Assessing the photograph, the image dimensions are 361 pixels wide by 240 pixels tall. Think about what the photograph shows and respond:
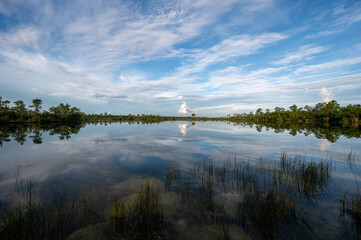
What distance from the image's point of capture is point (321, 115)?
85.8 metres

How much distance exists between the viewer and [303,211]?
15.8ft

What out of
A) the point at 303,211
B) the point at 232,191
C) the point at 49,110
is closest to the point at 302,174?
the point at 303,211

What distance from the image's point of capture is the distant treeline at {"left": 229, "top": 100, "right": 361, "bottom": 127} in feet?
221

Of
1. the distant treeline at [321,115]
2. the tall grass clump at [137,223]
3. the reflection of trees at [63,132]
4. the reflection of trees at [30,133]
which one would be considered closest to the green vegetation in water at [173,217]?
the tall grass clump at [137,223]

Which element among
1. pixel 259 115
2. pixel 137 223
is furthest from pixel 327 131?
pixel 259 115

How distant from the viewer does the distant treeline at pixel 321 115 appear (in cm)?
6731

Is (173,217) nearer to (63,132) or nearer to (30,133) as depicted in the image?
(63,132)

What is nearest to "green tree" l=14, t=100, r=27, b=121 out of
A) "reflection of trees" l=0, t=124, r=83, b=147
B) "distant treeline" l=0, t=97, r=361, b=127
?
"distant treeline" l=0, t=97, r=361, b=127

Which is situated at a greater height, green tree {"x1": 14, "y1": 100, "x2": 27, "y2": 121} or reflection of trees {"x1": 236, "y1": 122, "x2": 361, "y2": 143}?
green tree {"x1": 14, "y1": 100, "x2": 27, "y2": 121}

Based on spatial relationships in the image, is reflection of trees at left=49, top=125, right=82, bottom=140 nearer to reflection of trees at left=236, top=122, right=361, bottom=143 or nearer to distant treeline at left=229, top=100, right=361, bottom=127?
reflection of trees at left=236, top=122, right=361, bottom=143

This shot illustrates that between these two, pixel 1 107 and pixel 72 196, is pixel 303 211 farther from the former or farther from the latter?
pixel 1 107

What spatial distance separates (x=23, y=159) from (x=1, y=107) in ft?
201

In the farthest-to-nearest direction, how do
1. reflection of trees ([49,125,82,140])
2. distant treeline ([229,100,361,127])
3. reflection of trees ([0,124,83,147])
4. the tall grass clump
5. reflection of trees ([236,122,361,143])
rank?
1. distant treeline ([229,100,361,127])
2. reflection of trees ([236,122,361,143])
3. reflection of trees ([49,125,82,140])
4. reflection of trees ([0,124,83,147])
5. the tall grass clump

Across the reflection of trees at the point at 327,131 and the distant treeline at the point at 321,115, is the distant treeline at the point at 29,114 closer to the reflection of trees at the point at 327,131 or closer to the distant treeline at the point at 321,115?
the reflection of trees at the point at 327,131
